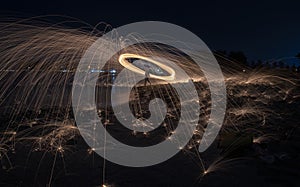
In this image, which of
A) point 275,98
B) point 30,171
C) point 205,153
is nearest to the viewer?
point 30,171

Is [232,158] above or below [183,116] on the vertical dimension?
above

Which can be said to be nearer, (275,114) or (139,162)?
(139,162)

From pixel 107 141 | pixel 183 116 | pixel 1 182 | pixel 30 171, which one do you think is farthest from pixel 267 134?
pixel 1 182

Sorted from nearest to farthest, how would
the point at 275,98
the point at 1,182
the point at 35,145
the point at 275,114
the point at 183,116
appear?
the point at 1,182
the point at 35,145
the point at 275,114
the point at 183,116
the point at 275,98

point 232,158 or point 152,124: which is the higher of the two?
point 232,158

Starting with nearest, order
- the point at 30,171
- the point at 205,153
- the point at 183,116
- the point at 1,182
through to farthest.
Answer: the point at 1,182 < the point at 30,171 < the point at 205,153 < the point at 183,116

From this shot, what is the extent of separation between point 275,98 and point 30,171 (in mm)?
7982

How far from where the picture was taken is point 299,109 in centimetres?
770

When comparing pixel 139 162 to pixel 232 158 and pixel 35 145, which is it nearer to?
pixel 232 158

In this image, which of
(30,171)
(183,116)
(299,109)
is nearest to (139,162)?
(30,171)

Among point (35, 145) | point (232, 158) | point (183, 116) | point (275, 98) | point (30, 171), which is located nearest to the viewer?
point (30, 171)

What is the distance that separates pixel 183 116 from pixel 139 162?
11.9ft

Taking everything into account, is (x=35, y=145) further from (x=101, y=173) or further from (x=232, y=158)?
(x=232, y=158)

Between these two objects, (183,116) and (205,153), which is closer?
(205,153)
